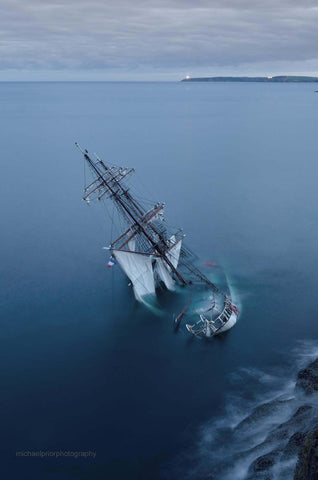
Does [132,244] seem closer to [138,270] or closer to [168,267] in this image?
[138,270]

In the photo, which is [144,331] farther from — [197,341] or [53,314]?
[53,314]

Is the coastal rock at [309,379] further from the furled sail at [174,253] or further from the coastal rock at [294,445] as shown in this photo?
→ the furled sail at [174,253]

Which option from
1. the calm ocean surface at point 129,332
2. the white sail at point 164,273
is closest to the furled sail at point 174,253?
the white sail at point 164,273

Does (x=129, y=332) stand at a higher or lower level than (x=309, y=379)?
higher

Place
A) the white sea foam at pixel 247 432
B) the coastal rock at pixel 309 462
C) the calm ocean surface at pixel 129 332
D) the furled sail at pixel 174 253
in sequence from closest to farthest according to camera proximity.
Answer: the coastal rock at pixel 309 462 < the white sea foam at pixel 247 432 < the calm ocean surface at pixel 129 332 < the furled sail at pixel 174 253

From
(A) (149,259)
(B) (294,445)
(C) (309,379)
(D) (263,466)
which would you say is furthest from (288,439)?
(A) (149,259)

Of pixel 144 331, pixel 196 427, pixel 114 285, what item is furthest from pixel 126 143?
pixel 196 427
